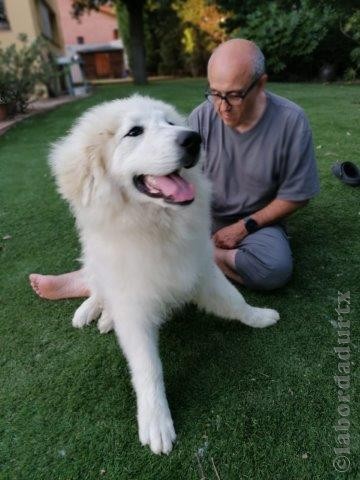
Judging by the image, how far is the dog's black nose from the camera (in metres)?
1.49

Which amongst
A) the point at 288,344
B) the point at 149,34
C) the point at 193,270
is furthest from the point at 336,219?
the point at 149,34

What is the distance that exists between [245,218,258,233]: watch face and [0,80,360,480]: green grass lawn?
387 mm

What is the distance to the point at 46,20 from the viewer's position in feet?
47.3

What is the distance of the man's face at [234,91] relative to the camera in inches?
78.1

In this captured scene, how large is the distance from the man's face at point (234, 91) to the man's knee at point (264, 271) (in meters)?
0.79

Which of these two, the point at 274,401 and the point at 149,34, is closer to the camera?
the point at 274,401

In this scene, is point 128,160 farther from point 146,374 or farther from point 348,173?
point 348,173

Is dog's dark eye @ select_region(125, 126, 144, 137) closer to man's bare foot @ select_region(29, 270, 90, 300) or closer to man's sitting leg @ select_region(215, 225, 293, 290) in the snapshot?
man's sitting leg @ select_region(215, 225, 293, 290)

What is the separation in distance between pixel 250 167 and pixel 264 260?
54cm

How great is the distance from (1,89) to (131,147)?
807 centimetres

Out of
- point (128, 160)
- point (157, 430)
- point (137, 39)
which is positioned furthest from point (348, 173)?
point (137, 39)

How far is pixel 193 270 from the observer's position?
1787mm

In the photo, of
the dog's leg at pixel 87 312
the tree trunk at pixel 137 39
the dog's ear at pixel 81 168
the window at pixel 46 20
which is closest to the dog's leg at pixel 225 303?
the dog's leg at pixel 87 312

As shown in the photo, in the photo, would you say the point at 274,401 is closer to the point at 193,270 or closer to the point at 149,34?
the point at 193,270
